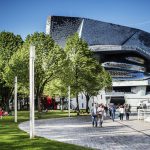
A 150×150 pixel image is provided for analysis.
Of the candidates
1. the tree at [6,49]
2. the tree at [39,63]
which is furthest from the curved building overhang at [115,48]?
the tree at [39,63]

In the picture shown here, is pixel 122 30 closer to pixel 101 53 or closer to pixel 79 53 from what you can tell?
pixel 101 53

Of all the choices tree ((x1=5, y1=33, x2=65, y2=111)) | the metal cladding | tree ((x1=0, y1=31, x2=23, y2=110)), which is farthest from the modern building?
tree ((x1=5, y1=33, x2=65, y2=111))

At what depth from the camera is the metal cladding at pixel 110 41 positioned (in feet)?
470

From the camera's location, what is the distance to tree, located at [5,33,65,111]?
180ft

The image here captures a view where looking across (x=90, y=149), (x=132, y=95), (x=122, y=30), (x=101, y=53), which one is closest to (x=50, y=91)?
(x=90, y=149)

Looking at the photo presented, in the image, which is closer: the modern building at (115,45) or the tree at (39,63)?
the tree at (39,63)

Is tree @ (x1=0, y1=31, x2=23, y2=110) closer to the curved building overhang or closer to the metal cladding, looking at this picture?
the metal cladding

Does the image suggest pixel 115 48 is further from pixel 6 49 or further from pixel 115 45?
pixel 6 49

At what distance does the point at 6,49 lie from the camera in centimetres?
6469

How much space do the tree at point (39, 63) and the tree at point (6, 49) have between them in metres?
6.52

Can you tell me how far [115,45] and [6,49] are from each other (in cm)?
8408

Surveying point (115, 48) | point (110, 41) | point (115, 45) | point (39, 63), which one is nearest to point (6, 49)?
point (39, 63)

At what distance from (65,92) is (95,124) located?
33.2m

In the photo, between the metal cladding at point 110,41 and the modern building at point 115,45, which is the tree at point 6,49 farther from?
the metal cladding at point 110,41
